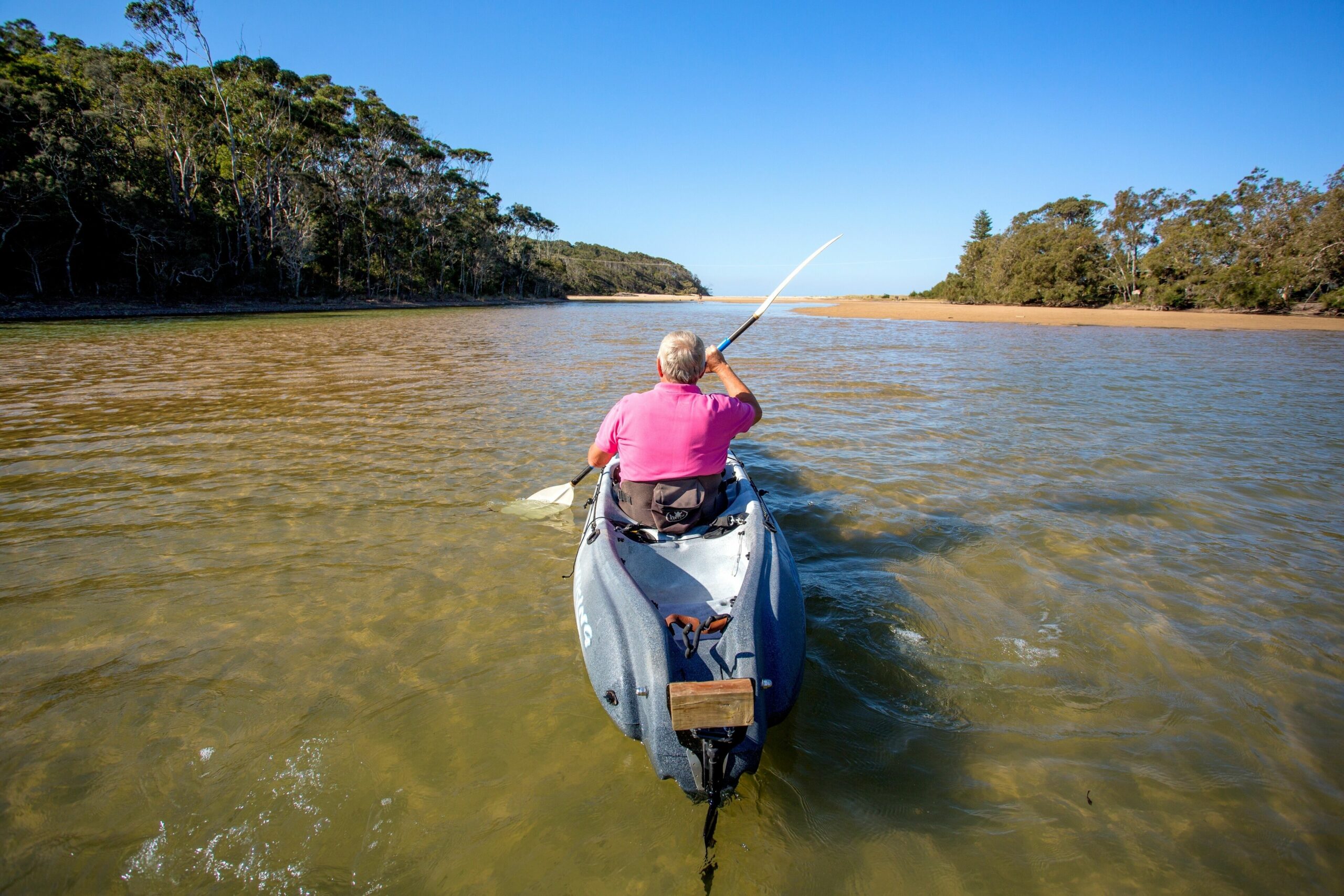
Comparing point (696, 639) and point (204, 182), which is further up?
point (204, 182)

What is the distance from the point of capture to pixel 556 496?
5.46 metres

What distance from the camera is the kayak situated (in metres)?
2.08

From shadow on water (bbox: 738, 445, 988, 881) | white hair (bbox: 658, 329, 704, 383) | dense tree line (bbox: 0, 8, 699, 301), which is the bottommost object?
shadow on water (bbox: 738, 445, 988, 881)

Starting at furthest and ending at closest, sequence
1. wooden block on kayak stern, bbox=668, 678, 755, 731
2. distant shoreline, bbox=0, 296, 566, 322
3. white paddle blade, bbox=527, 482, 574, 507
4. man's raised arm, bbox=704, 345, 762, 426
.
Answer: distant shoreline, bbox=0, 296, 566, 322 < white paddle blade, bbox=527, 482, 574, 507 < man's raised arm, bbox=704, 345, 762, 426 < wooden block on kayak stern, bbox=668, 678, 755, 731

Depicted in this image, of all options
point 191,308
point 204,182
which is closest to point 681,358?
point 191,308

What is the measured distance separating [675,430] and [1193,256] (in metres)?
49.2

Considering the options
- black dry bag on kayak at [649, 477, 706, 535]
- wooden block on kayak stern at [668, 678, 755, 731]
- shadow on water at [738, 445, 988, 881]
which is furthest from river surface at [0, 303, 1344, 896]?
black dry bag on kayak at [649, 477, 706, 535]

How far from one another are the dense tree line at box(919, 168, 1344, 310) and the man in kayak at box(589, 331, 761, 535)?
4345cm

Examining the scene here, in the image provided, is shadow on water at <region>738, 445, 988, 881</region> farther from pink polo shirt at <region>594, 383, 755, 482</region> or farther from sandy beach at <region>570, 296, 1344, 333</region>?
sandy beach at <region>570, 296, 1344, 333</region>

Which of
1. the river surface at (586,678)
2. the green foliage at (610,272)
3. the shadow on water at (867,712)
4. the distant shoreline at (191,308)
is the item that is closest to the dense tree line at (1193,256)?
the river surface at (586,678)

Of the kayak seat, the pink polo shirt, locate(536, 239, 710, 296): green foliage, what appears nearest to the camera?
the kayak seat

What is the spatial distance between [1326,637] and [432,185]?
59.8 m

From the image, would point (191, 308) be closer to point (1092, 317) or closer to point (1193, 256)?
point (1092, 317)

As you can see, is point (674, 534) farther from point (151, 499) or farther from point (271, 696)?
point (151, 499)
